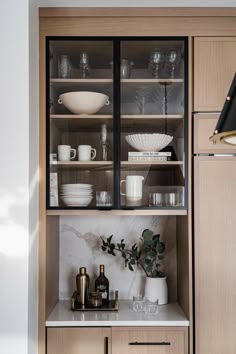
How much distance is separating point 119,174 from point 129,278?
76 cm

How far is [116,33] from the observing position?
261 cm

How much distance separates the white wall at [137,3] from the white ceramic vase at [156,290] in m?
1.53

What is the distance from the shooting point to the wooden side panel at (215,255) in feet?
8.19

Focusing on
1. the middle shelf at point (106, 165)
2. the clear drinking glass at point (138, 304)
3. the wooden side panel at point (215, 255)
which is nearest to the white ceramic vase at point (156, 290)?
the clear drinking glass at point (138, 304)

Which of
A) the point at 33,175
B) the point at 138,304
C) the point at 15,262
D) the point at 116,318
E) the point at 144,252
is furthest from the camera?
the point at 144,252

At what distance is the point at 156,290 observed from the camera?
9.19 ft

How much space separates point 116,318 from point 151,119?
108cm

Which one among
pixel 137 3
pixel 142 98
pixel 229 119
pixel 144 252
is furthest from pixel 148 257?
pixel 229 119

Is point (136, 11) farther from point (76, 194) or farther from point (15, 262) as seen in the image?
point (15, 262)

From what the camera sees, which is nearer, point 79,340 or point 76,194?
point 79,340

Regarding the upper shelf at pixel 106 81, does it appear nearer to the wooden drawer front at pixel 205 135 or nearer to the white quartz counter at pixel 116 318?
the wooden drawer front at pixel 205 135

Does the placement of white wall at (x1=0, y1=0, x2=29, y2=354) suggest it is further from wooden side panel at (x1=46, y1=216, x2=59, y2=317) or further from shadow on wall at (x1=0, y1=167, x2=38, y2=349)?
wooden side panel at (x1=46, y1=216, x2=59, y2=317)

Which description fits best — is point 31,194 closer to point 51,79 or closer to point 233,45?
point 51,79

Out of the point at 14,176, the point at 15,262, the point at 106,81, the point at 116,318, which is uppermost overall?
the point at 106,81
